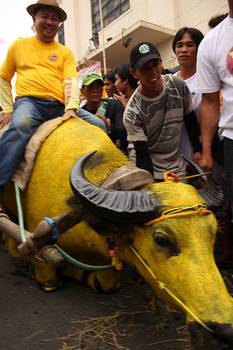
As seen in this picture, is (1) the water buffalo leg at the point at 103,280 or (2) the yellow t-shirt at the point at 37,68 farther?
(2) the yellow t-shirt at the point at 37,68

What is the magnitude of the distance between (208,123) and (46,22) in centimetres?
215

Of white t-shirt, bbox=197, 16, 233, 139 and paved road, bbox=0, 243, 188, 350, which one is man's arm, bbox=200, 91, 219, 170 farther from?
paved road, bbox=0, 243, 188, 350

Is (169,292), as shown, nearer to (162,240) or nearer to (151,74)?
(162,240)

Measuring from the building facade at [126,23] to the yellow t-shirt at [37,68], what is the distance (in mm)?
9354

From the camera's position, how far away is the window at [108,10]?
18.3 meters

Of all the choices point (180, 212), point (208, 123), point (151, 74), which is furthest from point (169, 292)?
point (151, 74)

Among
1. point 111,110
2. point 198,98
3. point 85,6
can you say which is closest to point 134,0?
point 85,6

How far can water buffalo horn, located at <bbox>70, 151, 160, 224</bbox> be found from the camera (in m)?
2.59

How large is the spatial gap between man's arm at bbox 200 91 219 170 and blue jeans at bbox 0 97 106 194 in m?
1.37

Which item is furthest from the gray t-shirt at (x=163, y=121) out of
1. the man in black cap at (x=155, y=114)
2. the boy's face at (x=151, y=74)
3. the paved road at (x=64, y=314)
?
the paved road at (x=64, y=314)

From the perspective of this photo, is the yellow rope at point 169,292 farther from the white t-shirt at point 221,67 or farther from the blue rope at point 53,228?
the white t-shirt at point 221,67

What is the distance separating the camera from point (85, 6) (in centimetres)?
2094

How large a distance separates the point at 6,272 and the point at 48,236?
6.82 feet

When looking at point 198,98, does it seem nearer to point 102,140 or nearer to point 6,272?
point 102,140
